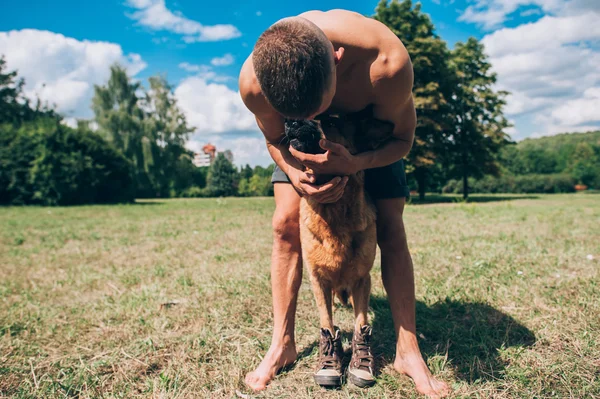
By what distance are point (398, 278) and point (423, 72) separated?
21532 millimetres

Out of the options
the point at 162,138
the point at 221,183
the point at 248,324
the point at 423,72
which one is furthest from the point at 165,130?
the point at 248,324

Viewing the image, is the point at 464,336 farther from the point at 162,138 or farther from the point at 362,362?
the point at 162,138

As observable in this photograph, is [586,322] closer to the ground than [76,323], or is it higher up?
higher up

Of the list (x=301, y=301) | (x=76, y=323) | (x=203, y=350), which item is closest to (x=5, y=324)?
(x=76, y=323)

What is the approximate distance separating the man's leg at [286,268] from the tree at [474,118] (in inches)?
941

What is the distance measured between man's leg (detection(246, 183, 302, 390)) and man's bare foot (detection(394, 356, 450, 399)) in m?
0.68

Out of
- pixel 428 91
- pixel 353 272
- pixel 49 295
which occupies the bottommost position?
pixel 49 295

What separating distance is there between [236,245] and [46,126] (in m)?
19.8

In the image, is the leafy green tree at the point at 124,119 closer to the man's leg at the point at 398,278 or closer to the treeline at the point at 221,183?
the treeline at the point at 221,183

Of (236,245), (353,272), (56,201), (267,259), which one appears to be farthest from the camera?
(56,201)

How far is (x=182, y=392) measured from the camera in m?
1.97

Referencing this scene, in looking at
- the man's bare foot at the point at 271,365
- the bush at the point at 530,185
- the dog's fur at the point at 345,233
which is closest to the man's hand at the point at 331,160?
the dog's fur at the point at 345,233

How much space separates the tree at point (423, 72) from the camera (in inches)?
788

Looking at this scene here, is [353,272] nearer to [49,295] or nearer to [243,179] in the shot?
[49,295]
